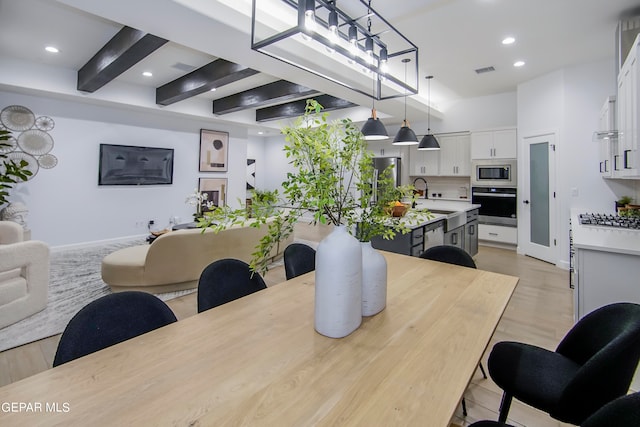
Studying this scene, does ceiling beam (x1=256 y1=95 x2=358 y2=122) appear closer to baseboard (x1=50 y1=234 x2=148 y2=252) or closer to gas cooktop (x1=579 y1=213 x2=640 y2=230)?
baseboard (x1=50 y1=234 x2=148 y2=252)

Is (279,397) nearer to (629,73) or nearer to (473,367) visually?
(473,367)

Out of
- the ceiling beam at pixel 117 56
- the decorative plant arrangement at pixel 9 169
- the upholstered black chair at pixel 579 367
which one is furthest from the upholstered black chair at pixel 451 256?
the decorative plant arrangement at pixel 9 169

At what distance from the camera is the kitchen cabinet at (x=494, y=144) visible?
5734mm

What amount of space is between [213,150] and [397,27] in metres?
5.59

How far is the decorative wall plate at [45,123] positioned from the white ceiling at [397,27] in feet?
3.30

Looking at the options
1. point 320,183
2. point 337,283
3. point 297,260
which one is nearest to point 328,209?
point 320,183

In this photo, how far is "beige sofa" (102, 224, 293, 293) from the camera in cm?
342

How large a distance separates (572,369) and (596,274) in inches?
47.0

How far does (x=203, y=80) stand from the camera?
16.2ft

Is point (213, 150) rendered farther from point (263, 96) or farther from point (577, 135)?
point (577, 135)

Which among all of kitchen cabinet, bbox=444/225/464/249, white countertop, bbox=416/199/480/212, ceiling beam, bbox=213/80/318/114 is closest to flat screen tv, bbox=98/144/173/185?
ceiling beam, bbox=213/80/318/114

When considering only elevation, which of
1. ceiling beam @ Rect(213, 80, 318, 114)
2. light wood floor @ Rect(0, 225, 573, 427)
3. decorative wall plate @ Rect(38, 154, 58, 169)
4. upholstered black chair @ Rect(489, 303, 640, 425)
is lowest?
light wood floor @ Rect(0, 225, 573, 427)

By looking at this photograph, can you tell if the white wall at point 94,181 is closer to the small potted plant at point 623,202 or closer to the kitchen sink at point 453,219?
the kitchen sink at point 453,219

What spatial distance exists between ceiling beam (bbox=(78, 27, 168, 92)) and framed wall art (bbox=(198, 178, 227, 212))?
9.84 ft
